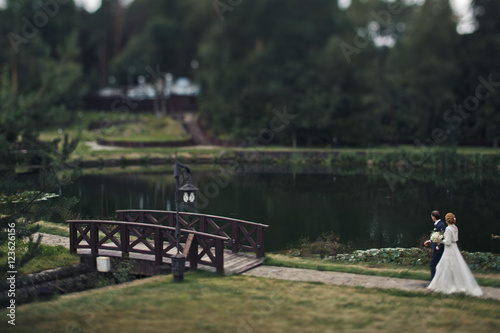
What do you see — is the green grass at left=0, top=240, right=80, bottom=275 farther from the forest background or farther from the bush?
the forest background

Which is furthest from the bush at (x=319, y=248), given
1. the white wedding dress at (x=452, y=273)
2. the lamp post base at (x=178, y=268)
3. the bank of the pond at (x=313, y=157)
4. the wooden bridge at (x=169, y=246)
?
the bank of the pond at (x=313, y=157)

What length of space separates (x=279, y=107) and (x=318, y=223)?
37413 mm

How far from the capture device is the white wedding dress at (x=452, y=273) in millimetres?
12703

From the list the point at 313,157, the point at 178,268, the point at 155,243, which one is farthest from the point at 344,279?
the point at 313,157

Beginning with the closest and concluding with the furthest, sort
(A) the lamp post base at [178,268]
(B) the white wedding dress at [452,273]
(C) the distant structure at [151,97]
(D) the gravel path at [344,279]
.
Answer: (B) the white wedding dress at [452,273] < (D) the gravel path at [344,279] < (A) the lamp post base at [178,268] < (C) the distant structure at [151,97]

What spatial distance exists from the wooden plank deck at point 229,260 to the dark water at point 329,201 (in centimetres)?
344

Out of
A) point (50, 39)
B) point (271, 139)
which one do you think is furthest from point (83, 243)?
point (50, 39)

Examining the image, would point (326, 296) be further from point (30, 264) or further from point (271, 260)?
point (30, 264)

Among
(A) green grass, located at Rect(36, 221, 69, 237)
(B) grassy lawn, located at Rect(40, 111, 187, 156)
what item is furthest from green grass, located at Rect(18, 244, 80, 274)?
(B) grassy lawn, located at Rect(40, 111, 187, 156)

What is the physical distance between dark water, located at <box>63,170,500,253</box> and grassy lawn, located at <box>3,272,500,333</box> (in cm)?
782

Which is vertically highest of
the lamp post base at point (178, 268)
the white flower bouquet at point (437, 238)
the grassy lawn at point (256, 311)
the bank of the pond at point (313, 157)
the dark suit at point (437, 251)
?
the bank of the pond at point (313, 157)

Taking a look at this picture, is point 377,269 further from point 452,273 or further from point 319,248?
point 319,248

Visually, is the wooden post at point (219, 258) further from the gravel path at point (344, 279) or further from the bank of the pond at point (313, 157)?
the bank of the pond at point (313, 157)

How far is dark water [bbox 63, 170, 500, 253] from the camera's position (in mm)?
23234
